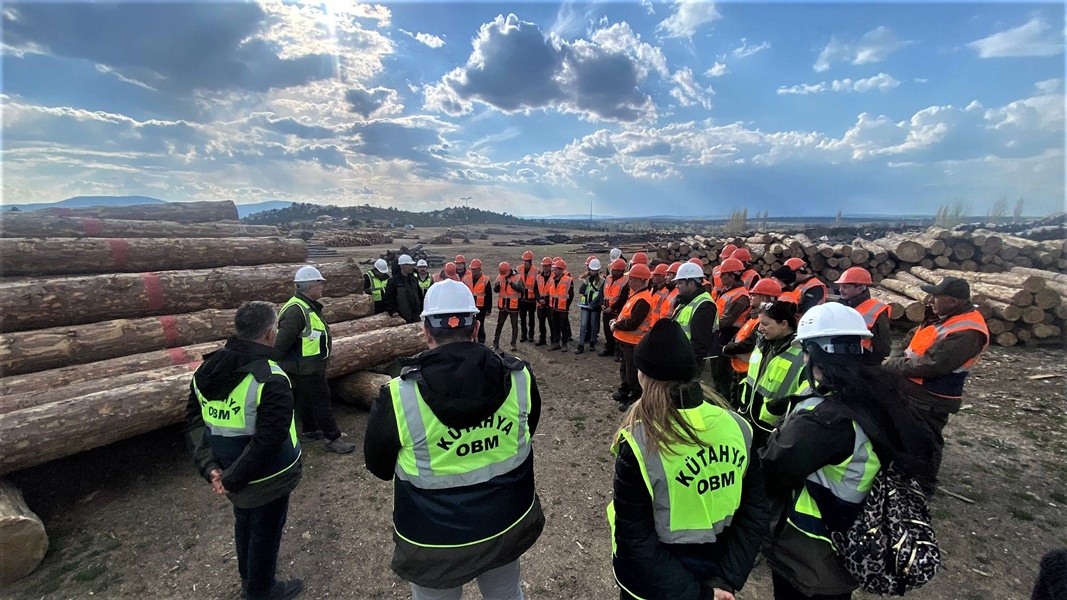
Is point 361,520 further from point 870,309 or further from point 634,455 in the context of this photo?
point 870,309

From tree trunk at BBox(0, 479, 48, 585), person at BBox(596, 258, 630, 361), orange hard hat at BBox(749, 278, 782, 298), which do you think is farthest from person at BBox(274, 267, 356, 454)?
person at BBox(596, 258, 630, 361)

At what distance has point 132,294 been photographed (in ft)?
18.7

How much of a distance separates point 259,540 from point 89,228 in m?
7.38

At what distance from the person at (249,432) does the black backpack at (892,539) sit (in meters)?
2.99

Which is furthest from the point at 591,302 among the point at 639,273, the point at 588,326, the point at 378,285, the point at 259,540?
the point at 259,540

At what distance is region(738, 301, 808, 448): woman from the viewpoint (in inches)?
115

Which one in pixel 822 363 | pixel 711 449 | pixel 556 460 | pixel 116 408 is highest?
pixel 822 363

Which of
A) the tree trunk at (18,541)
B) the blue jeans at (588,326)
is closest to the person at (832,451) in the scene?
the tree trunk at (18,541)

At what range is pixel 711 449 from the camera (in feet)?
5.43

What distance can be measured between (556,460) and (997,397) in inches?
265

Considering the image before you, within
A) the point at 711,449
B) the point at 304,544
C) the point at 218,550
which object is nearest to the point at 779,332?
the point at 711,449

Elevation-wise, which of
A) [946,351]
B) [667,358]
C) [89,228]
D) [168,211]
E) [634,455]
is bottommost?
[946,351]

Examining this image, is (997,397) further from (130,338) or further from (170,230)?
(170,230)

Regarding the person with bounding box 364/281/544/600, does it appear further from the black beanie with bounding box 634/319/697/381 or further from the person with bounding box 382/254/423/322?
the person with bounding box 382/254/423/322
